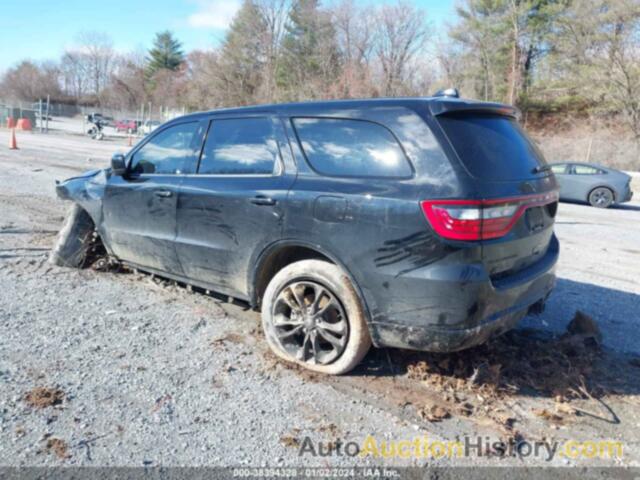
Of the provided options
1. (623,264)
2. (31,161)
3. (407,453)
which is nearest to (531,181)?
(407,453)

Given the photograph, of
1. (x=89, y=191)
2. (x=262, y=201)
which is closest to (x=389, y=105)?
(x=262, y=201)

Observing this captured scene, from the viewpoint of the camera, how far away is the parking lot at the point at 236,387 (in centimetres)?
268

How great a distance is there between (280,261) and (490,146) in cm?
168

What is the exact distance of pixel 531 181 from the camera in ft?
10.8

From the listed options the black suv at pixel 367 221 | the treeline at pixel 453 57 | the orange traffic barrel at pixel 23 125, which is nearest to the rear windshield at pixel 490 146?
the black suv at pixel 367 221


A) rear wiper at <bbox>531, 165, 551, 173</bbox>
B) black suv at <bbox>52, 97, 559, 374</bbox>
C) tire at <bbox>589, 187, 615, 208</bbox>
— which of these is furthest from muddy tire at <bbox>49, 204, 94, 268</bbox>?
tire at <bbox>589, 187, 615, 208</bbox>

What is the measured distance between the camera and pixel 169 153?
4.51 m

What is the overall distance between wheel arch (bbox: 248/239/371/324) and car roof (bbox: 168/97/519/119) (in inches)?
37.7

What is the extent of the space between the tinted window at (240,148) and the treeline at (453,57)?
29661 mm

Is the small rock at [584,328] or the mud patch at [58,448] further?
the small rock at [584,328]

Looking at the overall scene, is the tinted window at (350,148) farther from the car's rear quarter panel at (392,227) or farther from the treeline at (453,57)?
the treeline at (453,57)

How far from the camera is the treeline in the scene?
29.8 meters

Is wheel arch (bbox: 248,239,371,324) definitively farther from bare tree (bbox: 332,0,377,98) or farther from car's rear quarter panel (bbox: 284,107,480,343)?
bare tree (bbox: 332,0,377,98)

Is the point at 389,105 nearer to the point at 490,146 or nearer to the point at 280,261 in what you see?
the point at 490,146
